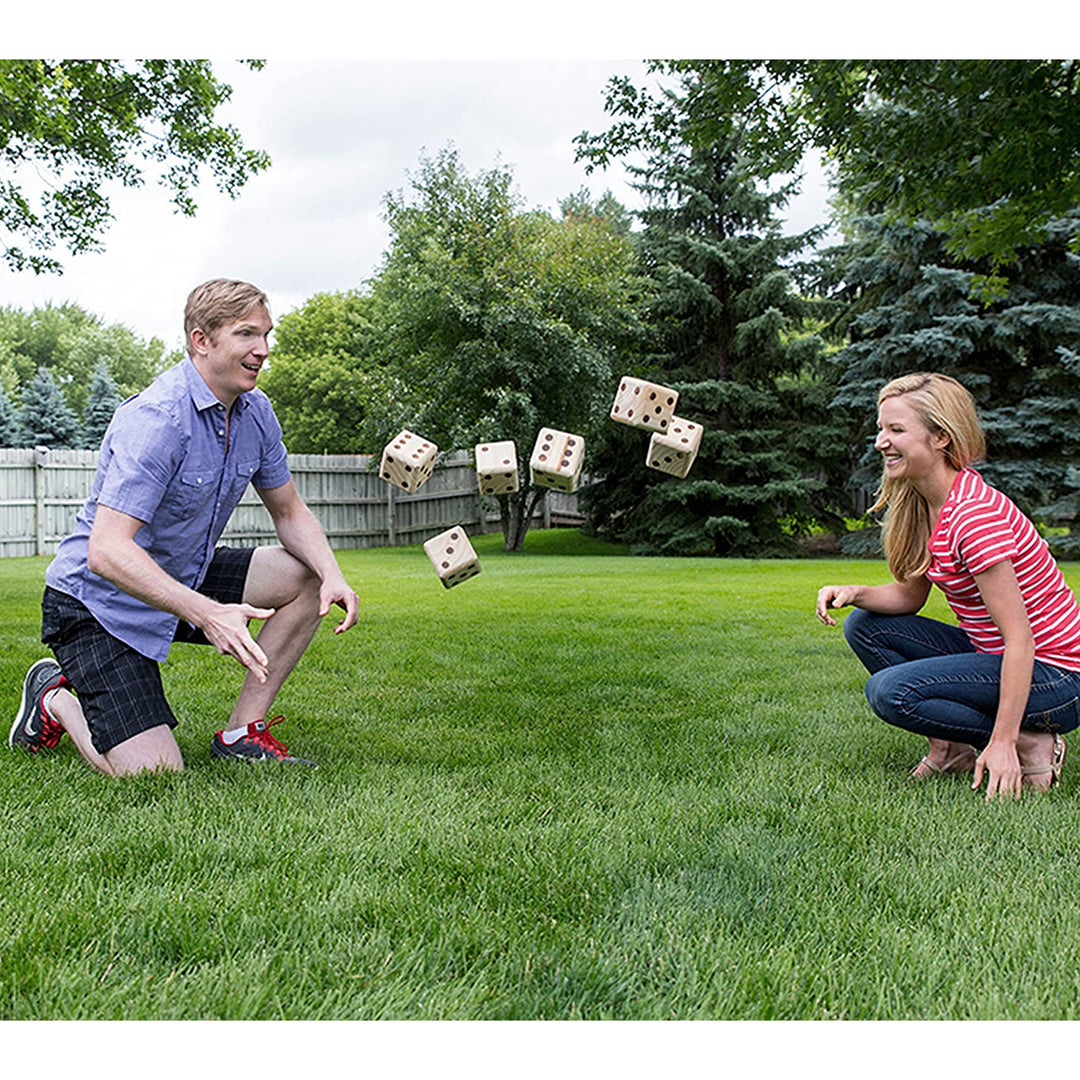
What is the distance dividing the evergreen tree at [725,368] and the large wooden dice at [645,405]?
11.2 m

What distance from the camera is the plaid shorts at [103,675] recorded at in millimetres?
2824

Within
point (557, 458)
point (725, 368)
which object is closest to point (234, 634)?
point (557, 458)

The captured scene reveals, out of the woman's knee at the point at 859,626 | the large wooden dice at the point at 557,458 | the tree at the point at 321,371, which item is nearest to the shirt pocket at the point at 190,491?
the large wooden dice at the point at 557,458

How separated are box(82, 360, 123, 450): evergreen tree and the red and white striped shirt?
24006 millimetres

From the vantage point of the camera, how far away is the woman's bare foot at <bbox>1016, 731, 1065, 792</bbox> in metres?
2.82

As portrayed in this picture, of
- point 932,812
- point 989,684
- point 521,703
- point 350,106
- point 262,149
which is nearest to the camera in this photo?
point 932,812

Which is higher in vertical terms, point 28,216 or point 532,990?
point 28,216

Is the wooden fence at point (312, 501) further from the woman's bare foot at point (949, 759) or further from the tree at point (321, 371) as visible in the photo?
the tree at point (321, 371)

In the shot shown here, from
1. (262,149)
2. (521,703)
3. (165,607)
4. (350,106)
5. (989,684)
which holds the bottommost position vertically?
(521,703)

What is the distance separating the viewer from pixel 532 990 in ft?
5.27
